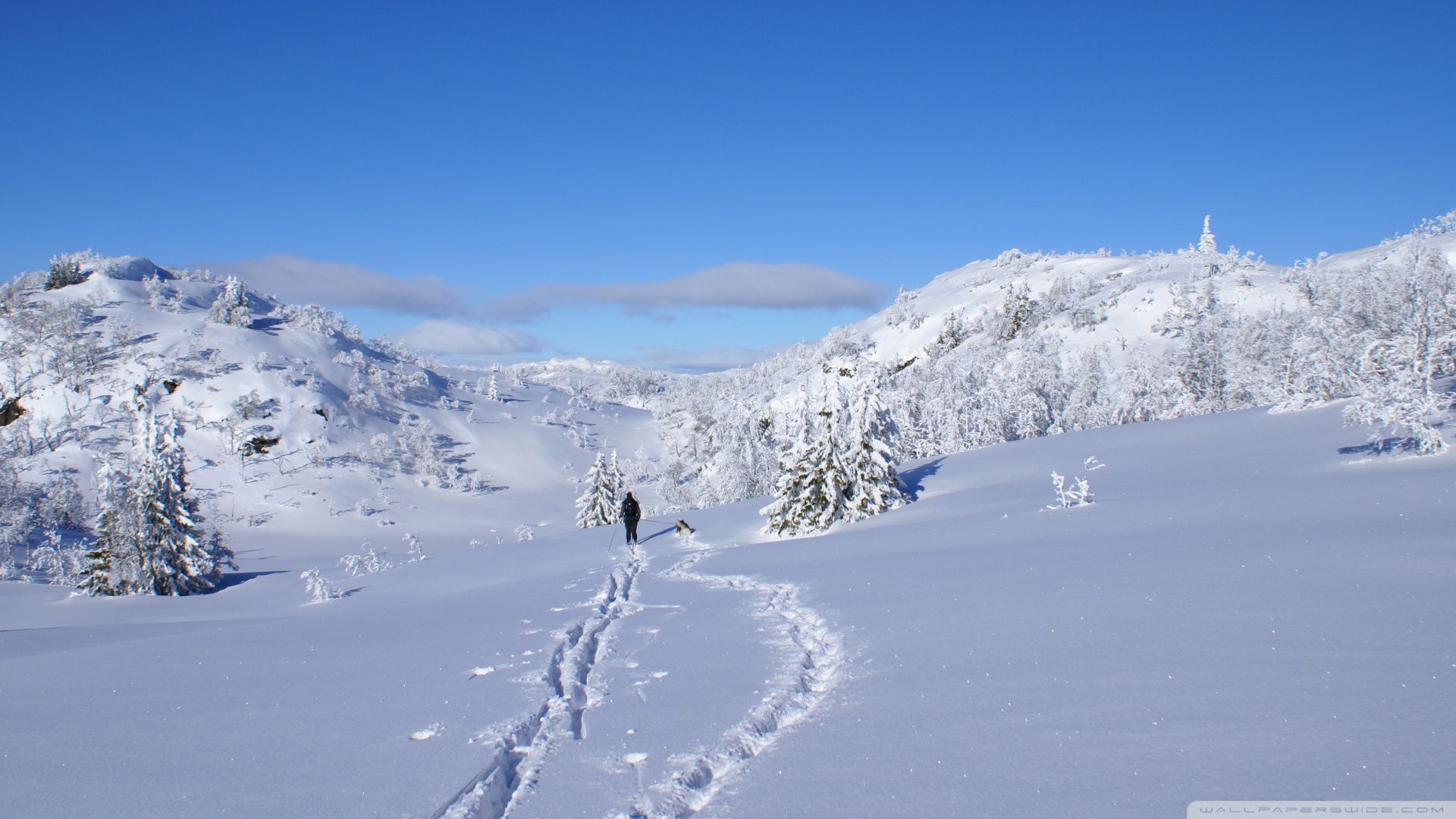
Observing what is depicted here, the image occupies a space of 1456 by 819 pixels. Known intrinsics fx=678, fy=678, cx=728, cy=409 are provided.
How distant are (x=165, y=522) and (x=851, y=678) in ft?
86.1

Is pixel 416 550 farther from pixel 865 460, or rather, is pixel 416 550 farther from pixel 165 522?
pixel 865 460

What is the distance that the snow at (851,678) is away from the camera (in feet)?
11.0

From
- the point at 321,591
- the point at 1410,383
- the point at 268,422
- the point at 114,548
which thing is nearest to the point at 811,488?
the point at 321,591

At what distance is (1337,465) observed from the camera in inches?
492

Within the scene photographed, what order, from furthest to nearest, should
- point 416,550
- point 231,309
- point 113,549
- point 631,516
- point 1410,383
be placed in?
1. point 231,309
2. point 416,550
3. point 113,549
4. point 631,516
5. point 1410,383

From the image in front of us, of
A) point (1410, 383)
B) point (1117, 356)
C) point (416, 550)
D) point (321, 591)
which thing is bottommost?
point (416, 550)

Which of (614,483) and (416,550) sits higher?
(614,483)

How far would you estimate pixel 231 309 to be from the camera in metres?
75.8

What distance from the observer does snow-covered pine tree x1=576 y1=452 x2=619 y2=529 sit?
1524 inches

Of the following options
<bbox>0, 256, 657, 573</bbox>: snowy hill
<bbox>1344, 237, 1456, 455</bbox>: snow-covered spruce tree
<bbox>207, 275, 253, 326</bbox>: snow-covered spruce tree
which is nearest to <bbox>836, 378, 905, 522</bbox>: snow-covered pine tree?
<bbox>1344, 237, 1456, 455</bbox>: snow-covered spruce tree

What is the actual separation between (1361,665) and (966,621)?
107 inches

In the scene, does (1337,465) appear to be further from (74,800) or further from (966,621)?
(74,800)

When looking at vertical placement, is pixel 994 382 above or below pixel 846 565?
above

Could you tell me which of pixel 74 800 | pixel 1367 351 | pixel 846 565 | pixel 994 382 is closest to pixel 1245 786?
pixel 74 800
